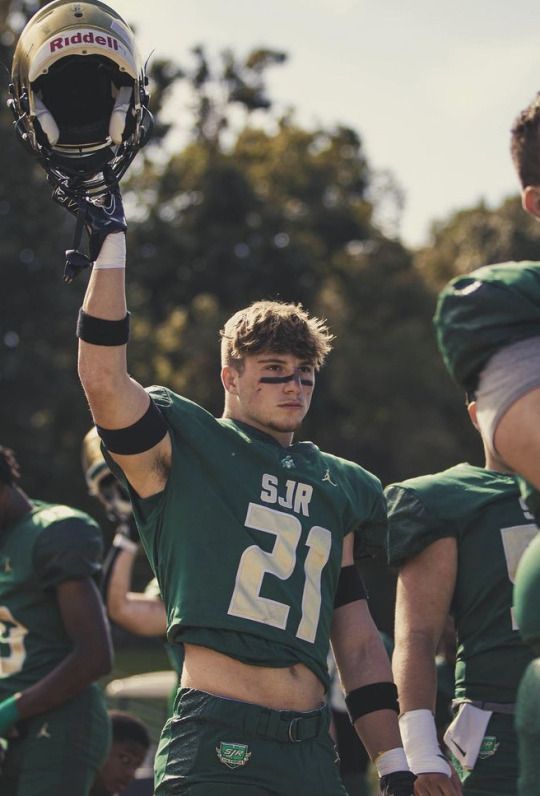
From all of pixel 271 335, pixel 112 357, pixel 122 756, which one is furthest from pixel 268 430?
pixel 122 756

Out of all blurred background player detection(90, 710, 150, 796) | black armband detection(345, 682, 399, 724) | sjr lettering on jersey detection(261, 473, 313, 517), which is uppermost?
sjr lettering on jersey detection(261, 473, 313, 517)

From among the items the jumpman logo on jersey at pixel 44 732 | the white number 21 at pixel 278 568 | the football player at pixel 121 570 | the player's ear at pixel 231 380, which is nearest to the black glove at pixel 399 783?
the white number 21 at pixel 278 568

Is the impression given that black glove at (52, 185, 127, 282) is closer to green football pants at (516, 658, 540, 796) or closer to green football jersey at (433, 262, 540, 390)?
green football jersey at (433, 262, 540, 390)

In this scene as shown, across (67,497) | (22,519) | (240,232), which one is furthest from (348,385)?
(22,519)

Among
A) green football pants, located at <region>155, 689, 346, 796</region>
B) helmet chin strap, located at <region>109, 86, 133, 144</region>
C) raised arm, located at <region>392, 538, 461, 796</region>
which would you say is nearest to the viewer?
green football pants, located at <region>155, 689, 346, 796</region>

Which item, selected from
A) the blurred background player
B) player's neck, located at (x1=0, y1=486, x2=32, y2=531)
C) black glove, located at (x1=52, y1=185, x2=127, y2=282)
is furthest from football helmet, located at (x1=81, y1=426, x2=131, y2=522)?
black glove, located at (x1=52, y1=185, x2=127, y2=282)

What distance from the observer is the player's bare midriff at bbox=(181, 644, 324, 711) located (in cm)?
366

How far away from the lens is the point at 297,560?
3.86 meters

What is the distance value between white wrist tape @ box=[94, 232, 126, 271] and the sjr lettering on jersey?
0.74m

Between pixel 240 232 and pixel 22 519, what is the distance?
83.8 feet

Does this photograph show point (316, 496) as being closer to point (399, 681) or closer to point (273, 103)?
point (399, 681)

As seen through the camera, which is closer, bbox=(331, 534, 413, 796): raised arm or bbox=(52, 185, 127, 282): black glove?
bbox=(52, 185, 127, 282): black glove

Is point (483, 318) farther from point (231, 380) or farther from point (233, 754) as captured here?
point (231, 380)

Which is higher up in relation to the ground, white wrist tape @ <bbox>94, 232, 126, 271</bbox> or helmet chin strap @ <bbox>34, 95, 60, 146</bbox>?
helmet chin strap @ <bbox>34, 95, 60, 146</bbox>
